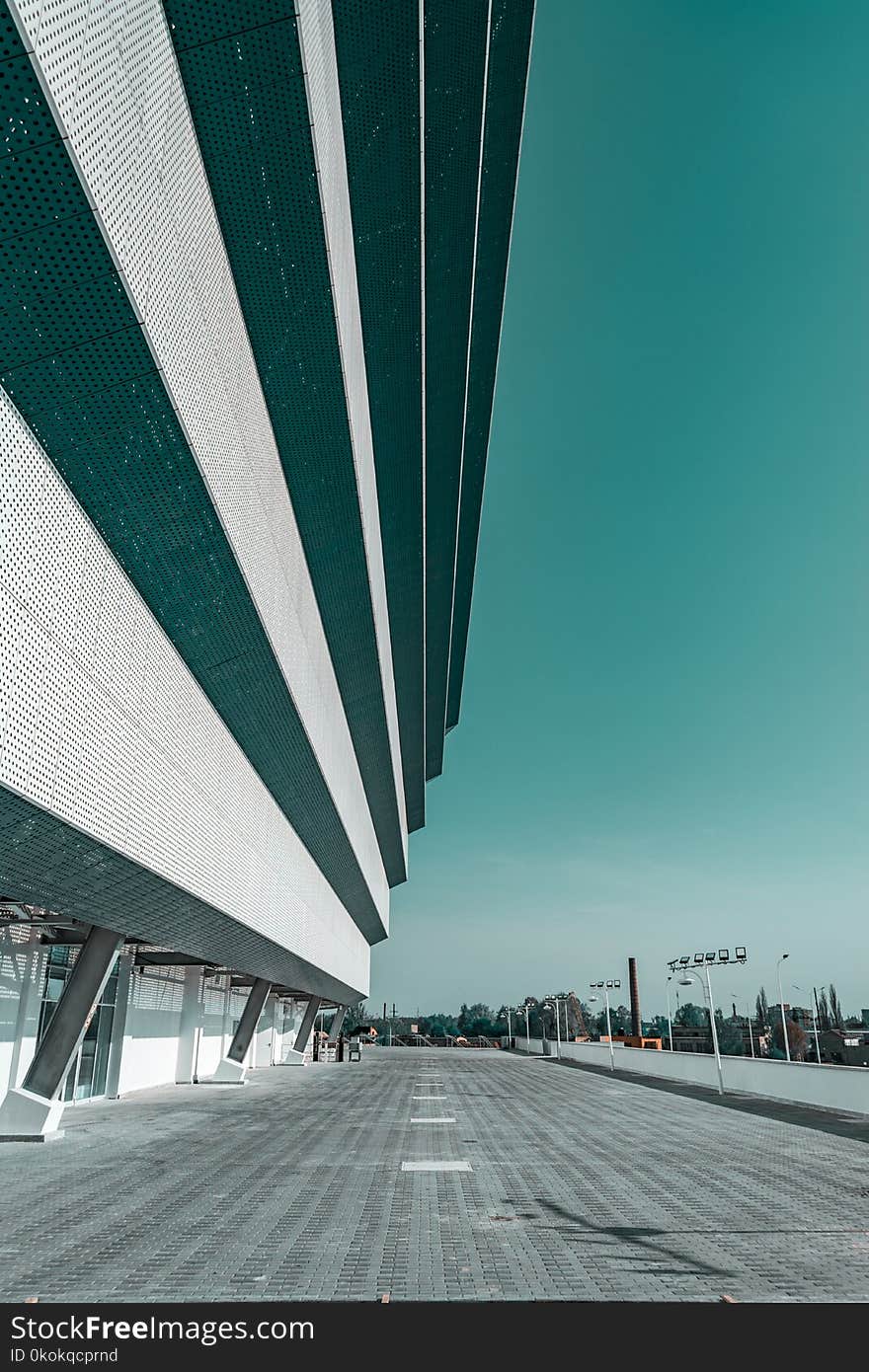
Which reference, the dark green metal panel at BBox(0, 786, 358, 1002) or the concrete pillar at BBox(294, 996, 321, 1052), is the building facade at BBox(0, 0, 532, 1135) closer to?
the dark green metal panel at BBox(0, 786, 358, 1002)

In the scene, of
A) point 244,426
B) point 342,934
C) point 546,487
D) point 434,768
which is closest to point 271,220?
point 244,426

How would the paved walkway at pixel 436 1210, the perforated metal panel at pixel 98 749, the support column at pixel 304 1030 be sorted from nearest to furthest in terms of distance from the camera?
the paved walkway at pixel 436 1210, the perforated metal panel at pixel 98 749, the support column at pixel 304 1030

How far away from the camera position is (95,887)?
8977 mm

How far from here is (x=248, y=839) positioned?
13812 mm

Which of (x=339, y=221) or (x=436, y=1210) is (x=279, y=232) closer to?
(x=339, y=221)

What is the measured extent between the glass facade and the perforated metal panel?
195 inches

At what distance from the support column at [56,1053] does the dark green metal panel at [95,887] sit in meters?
1.03

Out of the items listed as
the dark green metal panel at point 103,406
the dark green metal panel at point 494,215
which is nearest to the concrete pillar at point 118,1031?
the dark green metal panel at point 103,406

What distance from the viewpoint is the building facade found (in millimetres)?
5594

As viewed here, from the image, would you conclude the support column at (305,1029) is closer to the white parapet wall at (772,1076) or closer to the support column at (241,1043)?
the support column at (241,1043)

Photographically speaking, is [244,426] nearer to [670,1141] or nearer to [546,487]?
[670,1141]

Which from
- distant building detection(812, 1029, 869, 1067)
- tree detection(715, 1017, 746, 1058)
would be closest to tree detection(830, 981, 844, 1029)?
tree detection(715, 1017, 746, 1058)

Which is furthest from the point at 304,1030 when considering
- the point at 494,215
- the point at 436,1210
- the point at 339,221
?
the point at 339,221

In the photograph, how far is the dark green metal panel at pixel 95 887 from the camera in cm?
677
